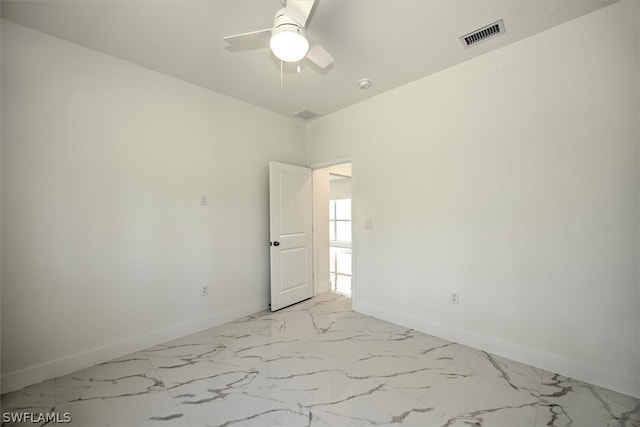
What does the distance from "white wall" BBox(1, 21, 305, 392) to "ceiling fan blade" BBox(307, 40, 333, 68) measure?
171cm

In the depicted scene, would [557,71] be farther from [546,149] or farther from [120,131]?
[120,131]

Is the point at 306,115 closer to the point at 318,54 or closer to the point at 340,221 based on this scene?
the point at 318,54

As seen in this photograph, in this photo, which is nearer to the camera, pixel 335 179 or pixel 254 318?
pixel 254 318

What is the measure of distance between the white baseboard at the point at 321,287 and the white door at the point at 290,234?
0.14 metres

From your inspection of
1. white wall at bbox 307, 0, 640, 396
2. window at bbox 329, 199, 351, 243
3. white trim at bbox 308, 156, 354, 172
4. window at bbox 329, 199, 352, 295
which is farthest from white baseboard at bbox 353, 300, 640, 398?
window at bbox 329, 199, 351, 243

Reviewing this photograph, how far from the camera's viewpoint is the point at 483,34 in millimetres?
2219

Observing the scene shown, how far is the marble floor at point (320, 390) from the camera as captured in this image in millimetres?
1695

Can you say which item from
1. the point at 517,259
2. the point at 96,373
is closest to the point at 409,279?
the point at 517,259

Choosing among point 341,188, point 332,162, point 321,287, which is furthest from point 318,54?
point 341,188

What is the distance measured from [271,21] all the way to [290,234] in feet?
8.26

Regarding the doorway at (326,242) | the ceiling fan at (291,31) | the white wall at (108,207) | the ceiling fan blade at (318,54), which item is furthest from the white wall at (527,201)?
the white wall at (108,207)

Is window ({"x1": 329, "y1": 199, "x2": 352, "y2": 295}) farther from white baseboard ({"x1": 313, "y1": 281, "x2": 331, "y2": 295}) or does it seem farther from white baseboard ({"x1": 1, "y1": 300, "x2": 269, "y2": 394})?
white baseboard ({"x1": 1, "y1": 300, "x2": 269, "y2": 394})

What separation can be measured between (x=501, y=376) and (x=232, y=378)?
215cm

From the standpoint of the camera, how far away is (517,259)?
2344mm
